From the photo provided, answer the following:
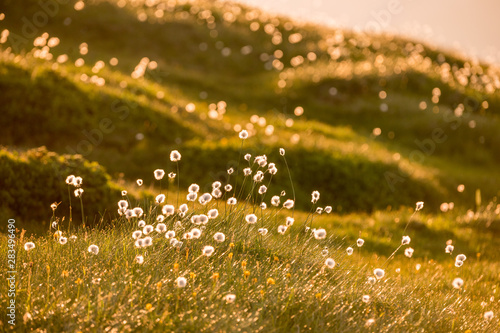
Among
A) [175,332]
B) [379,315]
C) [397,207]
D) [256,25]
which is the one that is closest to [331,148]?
[397,207]

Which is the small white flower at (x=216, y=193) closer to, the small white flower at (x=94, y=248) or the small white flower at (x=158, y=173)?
the small white flower at (x=158, y=173)

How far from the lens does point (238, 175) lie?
11273 millimetres

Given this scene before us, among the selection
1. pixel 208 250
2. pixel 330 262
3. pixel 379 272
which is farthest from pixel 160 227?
pixel 379 272

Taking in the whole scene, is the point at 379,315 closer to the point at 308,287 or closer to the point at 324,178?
the point at 308,287

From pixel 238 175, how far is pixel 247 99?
26.6ft

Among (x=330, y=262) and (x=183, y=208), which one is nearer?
(x=330, y=262)

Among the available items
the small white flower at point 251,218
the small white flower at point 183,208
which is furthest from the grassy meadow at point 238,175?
the small white flower at point 183,208

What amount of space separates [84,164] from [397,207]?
7019mm

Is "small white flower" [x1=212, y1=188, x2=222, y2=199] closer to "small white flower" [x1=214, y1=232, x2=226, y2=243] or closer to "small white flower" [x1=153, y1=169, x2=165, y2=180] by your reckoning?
"small white flower" [x1=153, y1=169, x2=165, y2=180]

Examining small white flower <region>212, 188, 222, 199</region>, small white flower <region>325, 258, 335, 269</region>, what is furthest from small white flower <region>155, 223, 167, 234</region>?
small white flower <region>325, 258, 335, 269</region>

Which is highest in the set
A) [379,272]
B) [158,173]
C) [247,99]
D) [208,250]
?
[158,173]

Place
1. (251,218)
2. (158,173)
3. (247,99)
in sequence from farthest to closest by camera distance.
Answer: (247,99), (158,173), (251,218)

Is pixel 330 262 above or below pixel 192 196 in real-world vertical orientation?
below

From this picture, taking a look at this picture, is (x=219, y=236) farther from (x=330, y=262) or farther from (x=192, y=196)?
(x=330, y=262)
